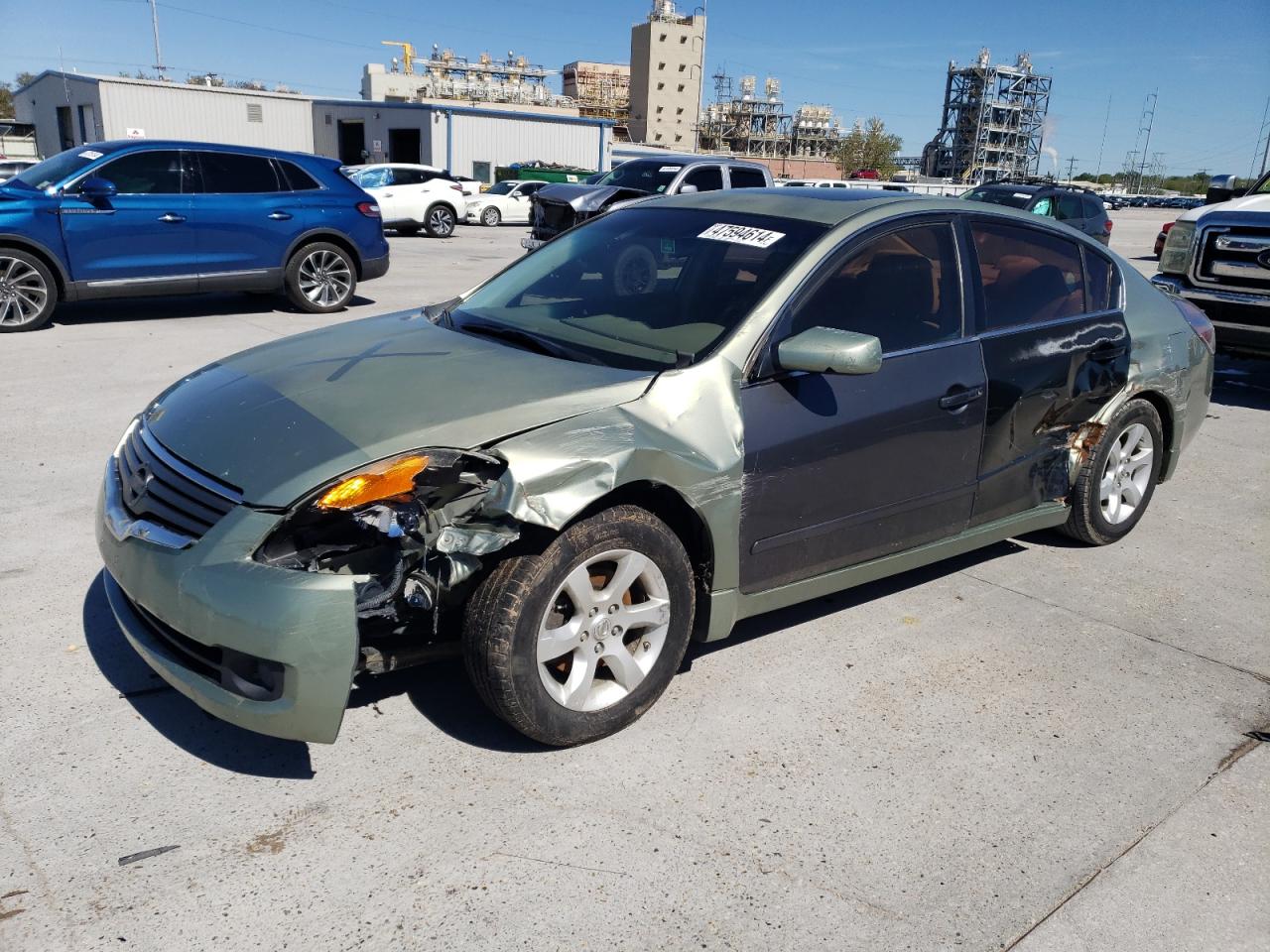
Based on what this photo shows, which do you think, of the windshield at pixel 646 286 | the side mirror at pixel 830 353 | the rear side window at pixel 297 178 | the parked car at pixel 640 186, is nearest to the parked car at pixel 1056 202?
the parked car at pixel 640 186

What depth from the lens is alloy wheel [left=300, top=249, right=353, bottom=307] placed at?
420 inches

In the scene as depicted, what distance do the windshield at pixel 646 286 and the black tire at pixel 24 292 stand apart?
6689mm

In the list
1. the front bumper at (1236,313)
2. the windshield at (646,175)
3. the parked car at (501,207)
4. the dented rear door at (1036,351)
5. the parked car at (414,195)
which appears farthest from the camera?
the parked car at (501,207)

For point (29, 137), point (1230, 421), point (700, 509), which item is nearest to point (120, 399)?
point (700, 509)

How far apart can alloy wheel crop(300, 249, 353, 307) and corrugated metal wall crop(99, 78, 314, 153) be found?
3419cm

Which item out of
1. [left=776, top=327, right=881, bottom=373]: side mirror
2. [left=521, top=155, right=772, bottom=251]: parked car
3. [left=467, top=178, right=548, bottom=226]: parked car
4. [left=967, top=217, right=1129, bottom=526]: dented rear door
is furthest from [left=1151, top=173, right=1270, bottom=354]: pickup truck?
[left=467, top=178, right=548, bottom=226]: parked car

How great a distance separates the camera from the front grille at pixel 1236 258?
837 centimetres

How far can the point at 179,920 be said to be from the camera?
238 centimetres

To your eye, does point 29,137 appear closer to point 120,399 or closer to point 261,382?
point 120,399

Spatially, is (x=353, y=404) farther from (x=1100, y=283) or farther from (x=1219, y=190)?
(x=1219, y=190)

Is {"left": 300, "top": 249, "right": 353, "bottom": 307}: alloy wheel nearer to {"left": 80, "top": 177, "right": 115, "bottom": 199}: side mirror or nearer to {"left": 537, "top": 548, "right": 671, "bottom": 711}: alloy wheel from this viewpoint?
{"left": 80, "top": 177, "right": 115, "bottom": 199}: side mirror

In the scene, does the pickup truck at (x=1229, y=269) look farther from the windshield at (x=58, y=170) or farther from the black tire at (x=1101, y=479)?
the windshield at (x=58, y=170)

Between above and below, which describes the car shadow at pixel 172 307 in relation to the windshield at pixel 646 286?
below

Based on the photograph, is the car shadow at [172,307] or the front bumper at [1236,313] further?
the car shadow at [172,307]
